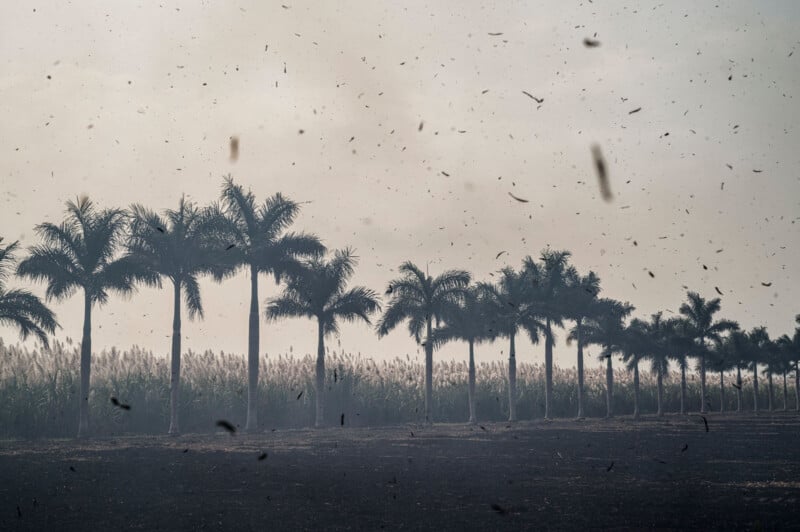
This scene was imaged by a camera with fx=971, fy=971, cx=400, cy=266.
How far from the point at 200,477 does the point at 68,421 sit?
25.6 metres

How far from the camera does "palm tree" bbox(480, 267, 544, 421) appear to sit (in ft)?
237

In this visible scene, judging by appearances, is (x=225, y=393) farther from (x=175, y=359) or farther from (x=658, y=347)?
(x=658, y=347)

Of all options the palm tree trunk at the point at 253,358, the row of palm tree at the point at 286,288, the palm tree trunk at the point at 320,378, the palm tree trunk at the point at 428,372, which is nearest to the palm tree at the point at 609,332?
the row of palm tree at the point at 286,288

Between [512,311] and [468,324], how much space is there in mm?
3796

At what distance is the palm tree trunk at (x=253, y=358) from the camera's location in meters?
53.8

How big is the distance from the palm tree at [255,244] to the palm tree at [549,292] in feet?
79.5

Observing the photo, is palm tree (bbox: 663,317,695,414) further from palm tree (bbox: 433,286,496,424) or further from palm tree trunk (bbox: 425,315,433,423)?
palm tree trunk (bbox: 425,315,433,423)

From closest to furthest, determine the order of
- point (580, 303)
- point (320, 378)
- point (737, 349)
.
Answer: point (320, 378)
point (580, 303)
point (737, 349)

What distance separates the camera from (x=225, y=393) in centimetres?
5850

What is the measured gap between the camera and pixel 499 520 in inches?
762

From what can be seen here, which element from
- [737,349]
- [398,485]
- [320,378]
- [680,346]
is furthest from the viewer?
[737,349]

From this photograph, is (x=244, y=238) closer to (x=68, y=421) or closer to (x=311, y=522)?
(x=68, y=421)

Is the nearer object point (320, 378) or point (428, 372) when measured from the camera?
point (320, 378)

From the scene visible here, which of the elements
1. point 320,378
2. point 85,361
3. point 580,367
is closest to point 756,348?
point 580,367
